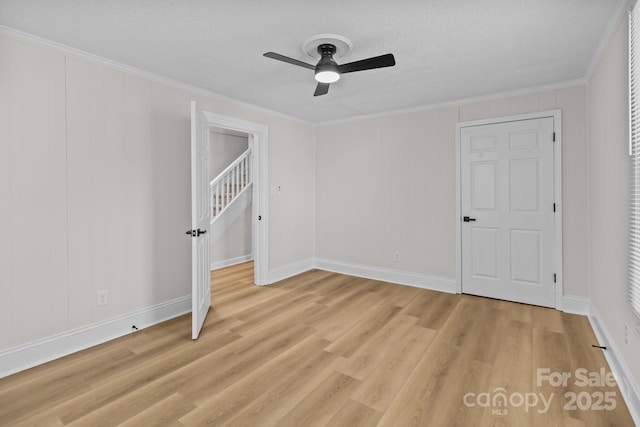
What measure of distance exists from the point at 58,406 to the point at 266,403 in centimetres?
129

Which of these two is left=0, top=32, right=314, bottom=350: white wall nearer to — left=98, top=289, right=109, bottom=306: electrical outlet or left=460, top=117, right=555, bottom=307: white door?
left=98, top=289, right=109, bottom=306: electrical outlet

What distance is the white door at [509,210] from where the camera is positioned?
348cm

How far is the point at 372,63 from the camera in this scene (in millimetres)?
2318

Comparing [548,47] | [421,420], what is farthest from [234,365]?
[548,47]

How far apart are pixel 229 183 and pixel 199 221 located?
3192mm

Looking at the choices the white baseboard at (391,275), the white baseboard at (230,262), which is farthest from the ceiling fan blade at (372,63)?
the white baseboard at (230,262)

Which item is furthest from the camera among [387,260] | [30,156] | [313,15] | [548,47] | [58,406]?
[387,260]

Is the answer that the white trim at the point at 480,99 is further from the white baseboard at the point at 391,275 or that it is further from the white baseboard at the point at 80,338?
the white baseboard at the point at 80,338

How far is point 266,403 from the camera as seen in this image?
195 cm

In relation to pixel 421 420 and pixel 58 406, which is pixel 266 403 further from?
pixel 58 406

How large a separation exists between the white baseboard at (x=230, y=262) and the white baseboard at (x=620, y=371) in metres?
5.11

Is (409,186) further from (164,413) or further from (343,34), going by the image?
(164,413)

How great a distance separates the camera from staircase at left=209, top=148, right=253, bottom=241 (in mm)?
5586

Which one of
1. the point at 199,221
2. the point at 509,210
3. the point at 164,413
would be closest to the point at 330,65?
the point at 199,221
